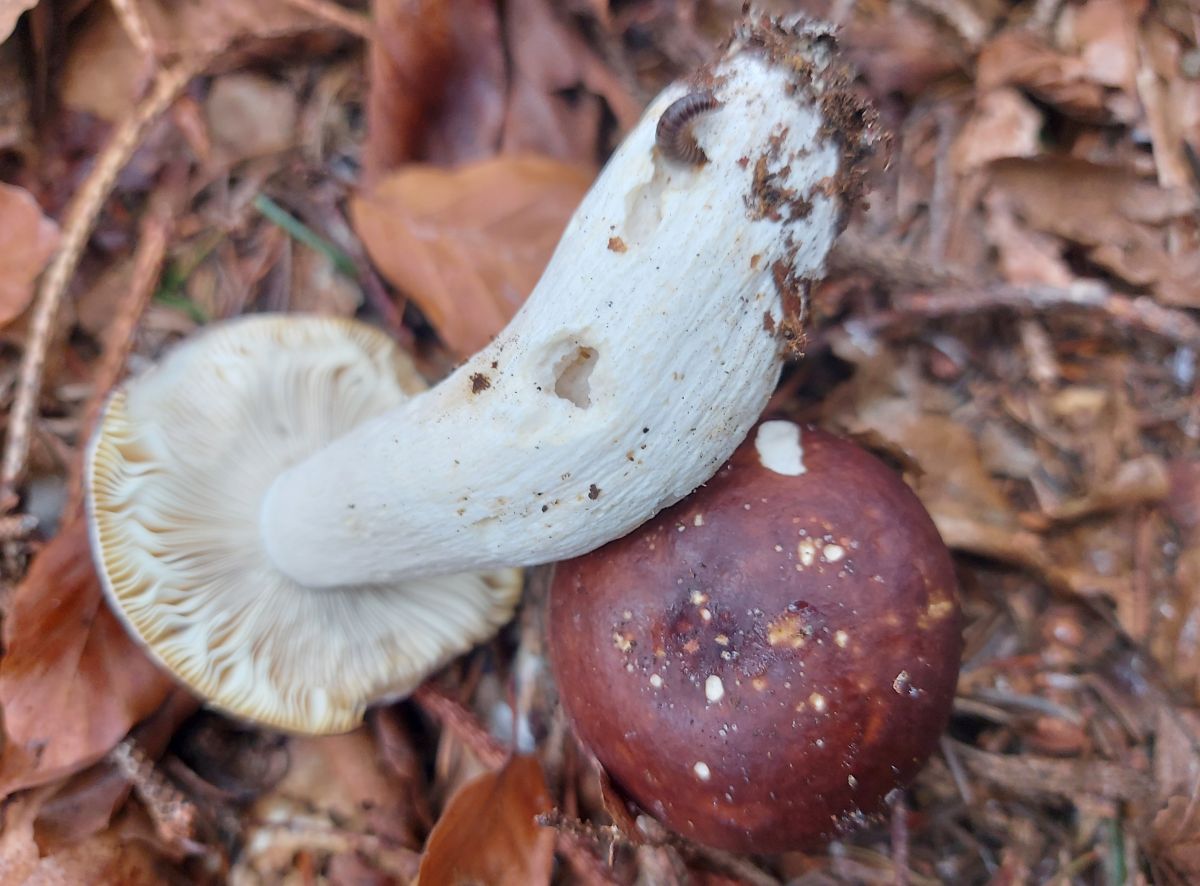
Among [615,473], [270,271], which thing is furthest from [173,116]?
[615,473]

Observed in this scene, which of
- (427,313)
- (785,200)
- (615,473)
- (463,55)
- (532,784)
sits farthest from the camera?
(463,55)

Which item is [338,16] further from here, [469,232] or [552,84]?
[469,232]

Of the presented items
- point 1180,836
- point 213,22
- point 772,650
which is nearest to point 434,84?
point 213,22

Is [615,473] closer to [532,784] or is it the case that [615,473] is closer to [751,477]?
[751,477]

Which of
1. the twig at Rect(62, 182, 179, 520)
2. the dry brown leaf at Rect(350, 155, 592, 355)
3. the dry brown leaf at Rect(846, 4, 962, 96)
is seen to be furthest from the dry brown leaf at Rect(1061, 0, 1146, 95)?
the twig at Rect(62, 182, 179, 520)

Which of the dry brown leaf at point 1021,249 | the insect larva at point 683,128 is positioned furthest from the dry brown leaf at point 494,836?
the dry brown leaf at point 1021,249

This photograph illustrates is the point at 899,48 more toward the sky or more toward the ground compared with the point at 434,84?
more toward the ground
